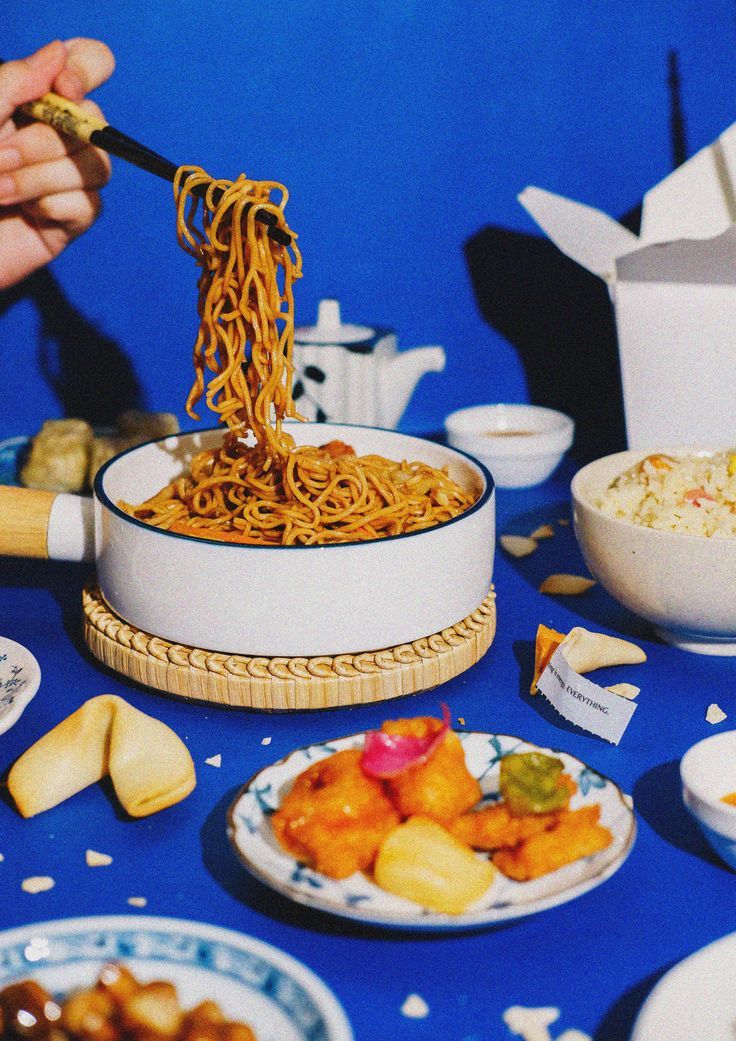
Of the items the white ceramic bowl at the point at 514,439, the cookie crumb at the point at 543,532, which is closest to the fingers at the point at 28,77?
Answer: the white ceramic bowl at the point at 514,439

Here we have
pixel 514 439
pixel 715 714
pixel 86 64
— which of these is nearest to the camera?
pixel 715 714

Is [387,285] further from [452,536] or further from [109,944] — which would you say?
[109,944]

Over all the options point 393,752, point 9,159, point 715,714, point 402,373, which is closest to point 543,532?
point 402,373

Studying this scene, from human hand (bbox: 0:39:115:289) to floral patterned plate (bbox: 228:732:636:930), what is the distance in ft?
3.96

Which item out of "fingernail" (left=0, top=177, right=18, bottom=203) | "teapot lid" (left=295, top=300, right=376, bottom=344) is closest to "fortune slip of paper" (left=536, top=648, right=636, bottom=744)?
"teapot lid" (left=295, top=300, right=376, bottom=344)

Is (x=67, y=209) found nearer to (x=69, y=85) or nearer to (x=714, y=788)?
(x=69, y=85)

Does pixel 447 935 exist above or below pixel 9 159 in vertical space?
below

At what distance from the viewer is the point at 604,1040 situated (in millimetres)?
846

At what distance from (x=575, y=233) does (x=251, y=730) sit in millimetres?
1265

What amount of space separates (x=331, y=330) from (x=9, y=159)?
71 cm

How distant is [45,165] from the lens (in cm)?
190

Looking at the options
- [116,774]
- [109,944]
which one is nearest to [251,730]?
[116,774]

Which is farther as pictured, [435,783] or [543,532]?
[543,532]

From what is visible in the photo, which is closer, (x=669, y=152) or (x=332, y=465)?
(x=332, y=465)
